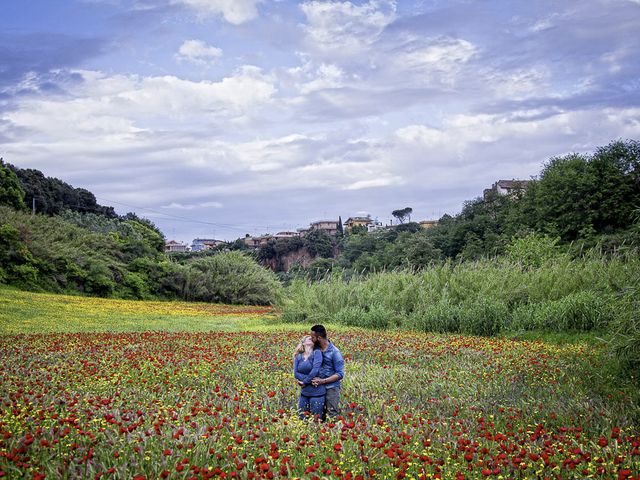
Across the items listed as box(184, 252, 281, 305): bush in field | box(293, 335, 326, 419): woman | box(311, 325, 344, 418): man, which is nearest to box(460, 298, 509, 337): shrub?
box(311, 325, 344, 418): man

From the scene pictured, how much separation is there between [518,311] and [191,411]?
13.8 metres

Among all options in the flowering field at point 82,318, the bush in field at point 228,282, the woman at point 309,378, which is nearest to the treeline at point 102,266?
the bush in field at point 228,282

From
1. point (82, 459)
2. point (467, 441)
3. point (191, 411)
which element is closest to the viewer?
point (82, 459)

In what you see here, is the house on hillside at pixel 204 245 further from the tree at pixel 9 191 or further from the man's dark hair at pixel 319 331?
the man's dark hair at pixel 319 331

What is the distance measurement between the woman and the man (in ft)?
0.30

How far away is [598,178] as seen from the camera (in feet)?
159

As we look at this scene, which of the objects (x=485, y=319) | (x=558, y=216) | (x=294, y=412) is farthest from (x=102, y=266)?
(x=558, y=216)

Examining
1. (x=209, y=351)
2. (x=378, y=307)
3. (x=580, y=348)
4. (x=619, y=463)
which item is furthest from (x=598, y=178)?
(x=619, y=463)

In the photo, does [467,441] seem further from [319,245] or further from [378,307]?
[319,245]

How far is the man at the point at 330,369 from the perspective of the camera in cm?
768

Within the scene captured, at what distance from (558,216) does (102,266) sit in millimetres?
37368

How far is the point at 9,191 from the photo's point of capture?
47312mm

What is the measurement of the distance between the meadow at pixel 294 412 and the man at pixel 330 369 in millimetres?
272

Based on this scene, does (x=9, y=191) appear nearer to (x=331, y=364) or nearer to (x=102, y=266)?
(x=102, y=266)
